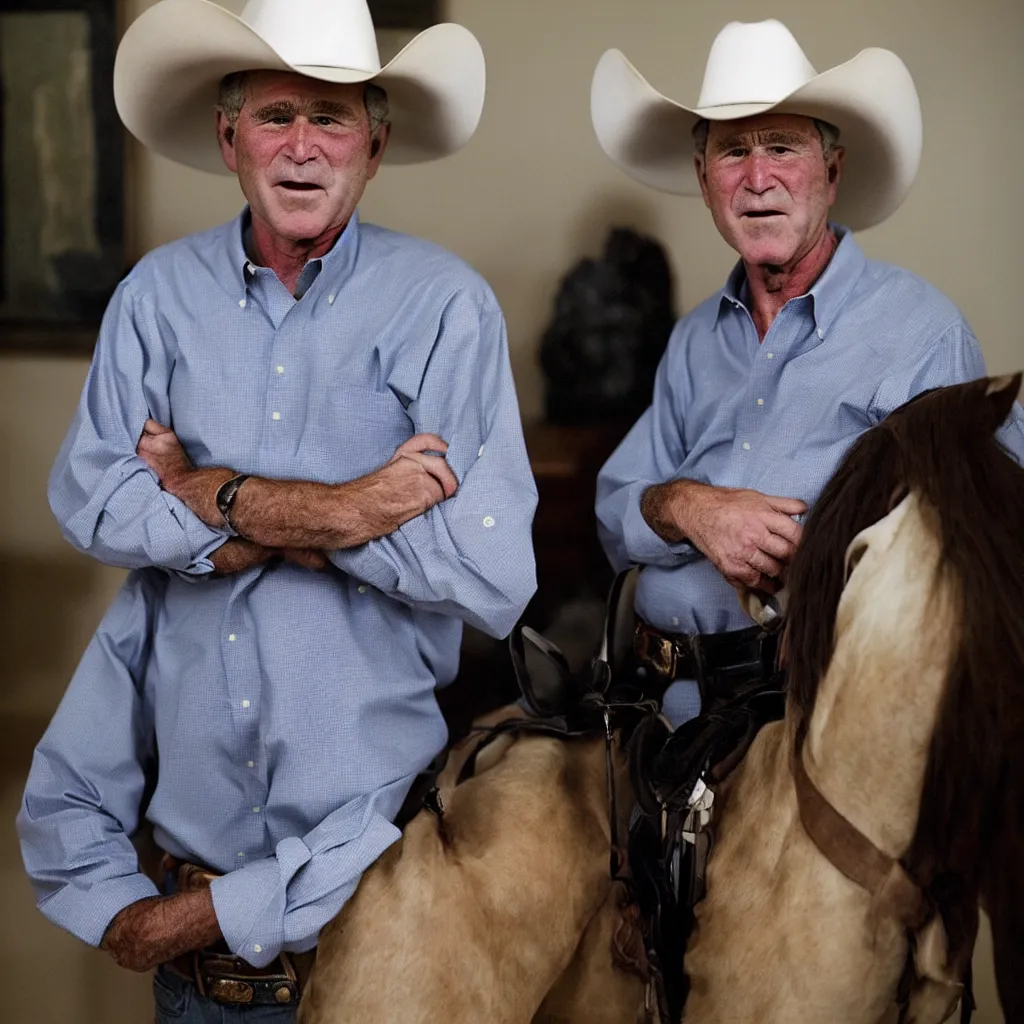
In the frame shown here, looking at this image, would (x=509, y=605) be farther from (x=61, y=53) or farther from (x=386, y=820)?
(x=61, y=53)

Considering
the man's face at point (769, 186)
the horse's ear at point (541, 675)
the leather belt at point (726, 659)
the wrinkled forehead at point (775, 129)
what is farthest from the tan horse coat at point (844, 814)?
the wrinkled forehead at point (775, 129)

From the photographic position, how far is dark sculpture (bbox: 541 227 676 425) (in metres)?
2.69

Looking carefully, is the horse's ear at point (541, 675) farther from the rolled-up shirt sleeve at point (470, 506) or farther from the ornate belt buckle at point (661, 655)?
the rolled-up shirt sleeve at point (470, 506)

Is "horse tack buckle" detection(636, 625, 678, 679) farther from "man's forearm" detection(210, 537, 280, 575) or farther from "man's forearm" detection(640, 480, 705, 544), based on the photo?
"man's forearm" detection(210, 537, 280, 575)

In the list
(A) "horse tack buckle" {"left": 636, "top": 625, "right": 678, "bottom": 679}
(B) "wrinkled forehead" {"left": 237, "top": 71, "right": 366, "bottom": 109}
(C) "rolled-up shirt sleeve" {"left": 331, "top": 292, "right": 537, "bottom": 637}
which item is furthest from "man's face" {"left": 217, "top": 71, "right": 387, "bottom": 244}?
(A) "horse tack buckle" {"left": 636, "top": 625, "right": 678, "bottom": 679}

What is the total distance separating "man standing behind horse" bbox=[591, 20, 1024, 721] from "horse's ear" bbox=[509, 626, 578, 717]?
5.5 inches

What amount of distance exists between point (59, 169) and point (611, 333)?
1133 millimetres

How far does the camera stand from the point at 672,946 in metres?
1.78

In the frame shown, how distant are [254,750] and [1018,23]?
2.00m

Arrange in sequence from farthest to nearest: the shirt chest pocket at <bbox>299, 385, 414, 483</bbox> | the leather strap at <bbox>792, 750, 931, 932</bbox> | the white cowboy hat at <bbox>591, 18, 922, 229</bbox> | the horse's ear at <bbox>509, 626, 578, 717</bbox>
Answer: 1. the horse's ear at <bbox>509, 626, 578, 717</bbox>
2. the white cowboy hat at <bbox>591, 18, 922, 229</bbox>
3. the shirt chest pocket at <bbox>299, 385, 414, 483</bbox>
4. the leather strap at <bbox>792, 750, 931, 932</bbox>

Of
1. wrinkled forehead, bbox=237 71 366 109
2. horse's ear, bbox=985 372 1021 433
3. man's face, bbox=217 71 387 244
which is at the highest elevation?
wrinkled forehead, bbox=237 71 366 109

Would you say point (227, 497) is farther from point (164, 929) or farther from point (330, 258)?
point (164, 929)

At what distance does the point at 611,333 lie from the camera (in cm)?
270

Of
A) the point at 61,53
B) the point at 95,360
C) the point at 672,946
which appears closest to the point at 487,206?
the point at 61,53
